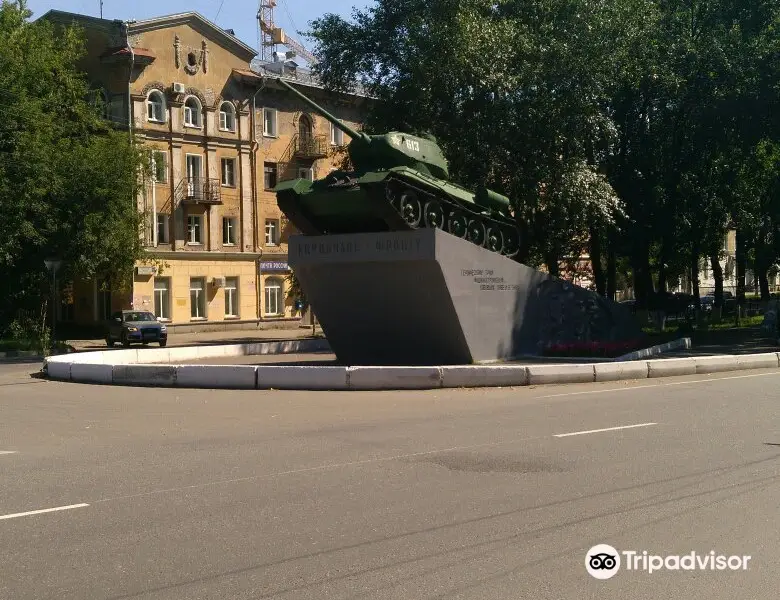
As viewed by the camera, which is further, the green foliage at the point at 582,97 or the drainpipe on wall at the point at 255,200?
the drainpipe on wall at the point at 255,200

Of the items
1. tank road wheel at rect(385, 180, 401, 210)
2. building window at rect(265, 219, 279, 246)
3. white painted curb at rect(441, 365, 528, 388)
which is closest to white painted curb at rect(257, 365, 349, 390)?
white painted curb at rect(441, 365, 528, 388)

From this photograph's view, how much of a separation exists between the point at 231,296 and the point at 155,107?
9984 mm

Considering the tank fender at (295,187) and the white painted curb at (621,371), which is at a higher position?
the tank fender at (295,187)

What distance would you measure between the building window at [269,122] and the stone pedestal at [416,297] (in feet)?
96.5

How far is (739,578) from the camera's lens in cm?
528

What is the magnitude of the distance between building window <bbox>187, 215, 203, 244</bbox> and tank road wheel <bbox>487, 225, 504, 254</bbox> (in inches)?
968

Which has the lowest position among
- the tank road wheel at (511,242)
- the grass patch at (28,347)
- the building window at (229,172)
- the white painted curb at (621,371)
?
the white painted curb at (621,371)

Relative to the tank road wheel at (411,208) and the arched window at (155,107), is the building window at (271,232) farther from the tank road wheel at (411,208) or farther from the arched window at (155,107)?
the tank road wheel at (411,208)

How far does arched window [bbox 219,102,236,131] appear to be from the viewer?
46250 mm

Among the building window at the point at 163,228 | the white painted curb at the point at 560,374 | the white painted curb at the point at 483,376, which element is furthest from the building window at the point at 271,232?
the white painted curb at the point at 483,376

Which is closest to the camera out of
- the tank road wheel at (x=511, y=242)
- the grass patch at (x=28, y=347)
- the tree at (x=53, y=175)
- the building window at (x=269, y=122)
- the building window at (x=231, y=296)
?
the tank road wheel at (x=511, y=242)

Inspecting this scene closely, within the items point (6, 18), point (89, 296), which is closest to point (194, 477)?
point (6, 18)

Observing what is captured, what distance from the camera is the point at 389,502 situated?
7184 mm

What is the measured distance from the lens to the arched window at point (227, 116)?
46250mm
